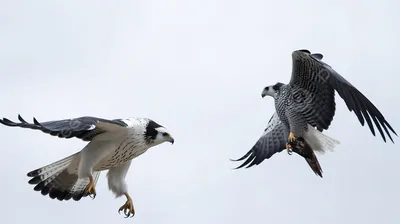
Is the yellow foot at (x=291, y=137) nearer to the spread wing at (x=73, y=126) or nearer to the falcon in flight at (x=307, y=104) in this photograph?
the falcon in flight at (x=307, y=104)

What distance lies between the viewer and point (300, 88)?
766 inches

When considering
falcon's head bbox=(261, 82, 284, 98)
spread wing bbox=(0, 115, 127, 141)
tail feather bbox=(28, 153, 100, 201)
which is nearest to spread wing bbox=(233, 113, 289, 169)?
falcon's head bbox=(261, 82, 284, 98)

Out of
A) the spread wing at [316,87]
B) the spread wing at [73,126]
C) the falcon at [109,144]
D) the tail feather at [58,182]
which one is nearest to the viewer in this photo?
the spread wing at [73,126]

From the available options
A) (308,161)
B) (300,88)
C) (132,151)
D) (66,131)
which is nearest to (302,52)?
(300,88)

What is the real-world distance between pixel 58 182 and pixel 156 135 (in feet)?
7.33

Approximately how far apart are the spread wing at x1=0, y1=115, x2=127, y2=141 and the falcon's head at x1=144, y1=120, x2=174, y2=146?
0.37 meters

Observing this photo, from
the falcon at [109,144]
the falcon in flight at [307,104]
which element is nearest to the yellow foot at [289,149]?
the falcon in flight at [307,104]

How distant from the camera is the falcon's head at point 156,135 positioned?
1592 cm

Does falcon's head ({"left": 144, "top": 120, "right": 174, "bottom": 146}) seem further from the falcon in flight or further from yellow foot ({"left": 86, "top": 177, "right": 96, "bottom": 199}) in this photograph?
the falcon in flight

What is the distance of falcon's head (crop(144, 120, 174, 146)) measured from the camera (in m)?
15.9

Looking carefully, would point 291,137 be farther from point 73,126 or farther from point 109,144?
point 73,126

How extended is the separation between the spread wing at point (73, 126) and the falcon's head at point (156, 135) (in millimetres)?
368

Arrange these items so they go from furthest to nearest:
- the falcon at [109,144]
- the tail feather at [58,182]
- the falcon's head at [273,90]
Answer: the falcon's head at [273,90] < the tail feather at [58,182] < the falcon at [109,144]

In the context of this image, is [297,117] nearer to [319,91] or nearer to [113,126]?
[319,91]
